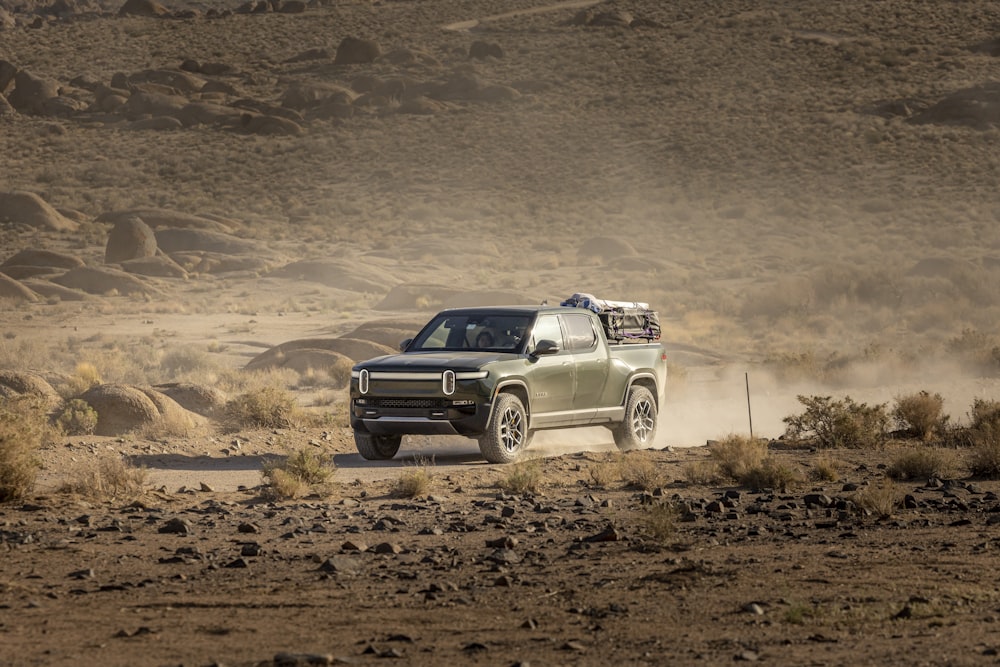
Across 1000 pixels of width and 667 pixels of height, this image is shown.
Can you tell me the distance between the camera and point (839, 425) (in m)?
18.0

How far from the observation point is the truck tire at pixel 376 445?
51.5ft

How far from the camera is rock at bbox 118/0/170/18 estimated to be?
110 m

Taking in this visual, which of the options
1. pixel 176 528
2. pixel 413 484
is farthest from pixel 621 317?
pixel 176 528

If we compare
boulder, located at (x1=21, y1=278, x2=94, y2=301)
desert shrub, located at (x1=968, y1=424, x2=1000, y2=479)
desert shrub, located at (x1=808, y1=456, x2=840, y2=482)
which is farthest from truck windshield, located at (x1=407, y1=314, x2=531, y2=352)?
boulder, located at (x1=21, y1=278, x2=94, y2=301)

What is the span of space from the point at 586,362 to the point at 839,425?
152 inches

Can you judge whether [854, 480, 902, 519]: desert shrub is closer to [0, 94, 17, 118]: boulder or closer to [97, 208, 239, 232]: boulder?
[97, 208, 239, 232]: boulder

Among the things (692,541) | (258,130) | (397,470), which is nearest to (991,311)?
(397,470)

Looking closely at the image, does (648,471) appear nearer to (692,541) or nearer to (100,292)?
(692,541)

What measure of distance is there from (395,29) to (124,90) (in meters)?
20.6

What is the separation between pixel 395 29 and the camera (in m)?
99.8

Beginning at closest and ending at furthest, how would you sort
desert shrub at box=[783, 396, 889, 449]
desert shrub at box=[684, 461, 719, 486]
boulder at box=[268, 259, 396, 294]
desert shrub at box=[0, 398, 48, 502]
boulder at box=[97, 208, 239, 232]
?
desert shrub at box=[0, 398, 48, 502] < desert shrub at box=[684, 461, 719, 486] < desert shrub at box=[783, 396, 889, 449] < boulder at box=[268, 259, 396, 294] < boulder at box=[97, 208, 239, 232]

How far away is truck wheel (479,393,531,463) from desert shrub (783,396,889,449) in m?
4.30

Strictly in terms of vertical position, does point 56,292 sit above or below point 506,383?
above

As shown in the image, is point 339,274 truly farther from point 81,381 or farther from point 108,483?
point 108,483
